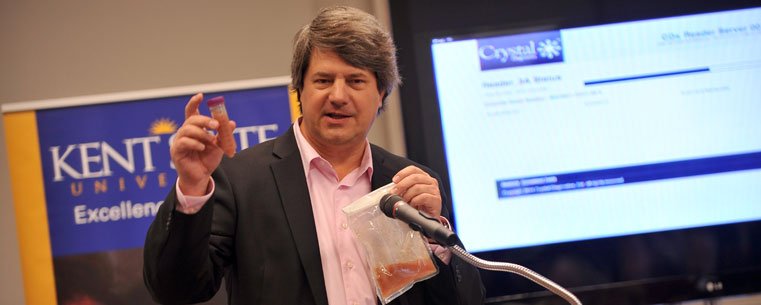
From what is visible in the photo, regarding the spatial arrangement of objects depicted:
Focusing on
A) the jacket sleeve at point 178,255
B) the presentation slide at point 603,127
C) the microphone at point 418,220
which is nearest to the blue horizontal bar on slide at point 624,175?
the presentation slide at point 603,127

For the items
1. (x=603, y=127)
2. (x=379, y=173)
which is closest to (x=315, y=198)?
(x=379, y=173)

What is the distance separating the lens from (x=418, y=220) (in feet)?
3.78

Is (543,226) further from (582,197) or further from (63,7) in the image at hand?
(63,7)

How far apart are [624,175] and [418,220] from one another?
164cm

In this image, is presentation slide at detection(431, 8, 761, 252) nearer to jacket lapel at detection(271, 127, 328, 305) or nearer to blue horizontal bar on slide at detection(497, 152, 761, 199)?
blue horizontal bar on slide at detection(497, 152, 761, 199)

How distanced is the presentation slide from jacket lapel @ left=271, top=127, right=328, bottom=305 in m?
1.04

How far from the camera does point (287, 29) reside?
2705mm

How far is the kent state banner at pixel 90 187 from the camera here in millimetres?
2154

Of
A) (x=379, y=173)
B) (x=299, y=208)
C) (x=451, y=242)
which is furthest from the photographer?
(x=379, y=173)

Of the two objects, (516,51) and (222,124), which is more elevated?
(516,51)

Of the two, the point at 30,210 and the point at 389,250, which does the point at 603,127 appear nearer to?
the point at 389,250

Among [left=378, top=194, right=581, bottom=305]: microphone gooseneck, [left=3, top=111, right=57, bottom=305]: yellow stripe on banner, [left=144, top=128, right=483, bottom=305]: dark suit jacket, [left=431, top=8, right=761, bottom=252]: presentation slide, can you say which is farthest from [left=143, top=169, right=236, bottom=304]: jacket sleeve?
[left=431, top=8, right=761, bottom=252]: presentation slide

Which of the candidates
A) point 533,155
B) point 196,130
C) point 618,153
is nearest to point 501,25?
point 533,155

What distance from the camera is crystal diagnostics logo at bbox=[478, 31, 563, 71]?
251 cm
